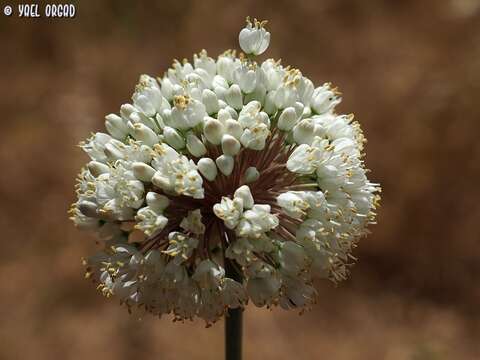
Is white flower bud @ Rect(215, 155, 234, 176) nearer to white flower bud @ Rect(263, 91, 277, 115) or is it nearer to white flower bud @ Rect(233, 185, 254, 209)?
white flower bud @ Rect(233, 185, 254, 209)

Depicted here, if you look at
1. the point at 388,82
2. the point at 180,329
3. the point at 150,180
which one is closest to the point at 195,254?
the point at 150,180

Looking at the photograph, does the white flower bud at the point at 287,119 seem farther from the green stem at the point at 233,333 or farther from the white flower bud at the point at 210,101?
the green stem at the point at 233,333

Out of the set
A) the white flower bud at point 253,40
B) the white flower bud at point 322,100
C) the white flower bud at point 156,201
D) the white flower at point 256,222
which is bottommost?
the white flower at point 256,222

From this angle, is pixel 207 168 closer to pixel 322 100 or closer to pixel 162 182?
pixel 162 182

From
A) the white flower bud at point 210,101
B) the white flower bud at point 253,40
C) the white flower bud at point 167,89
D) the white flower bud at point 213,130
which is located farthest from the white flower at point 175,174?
the white flower bud at point 253,40

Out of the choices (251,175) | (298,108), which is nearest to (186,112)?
(251,175)
